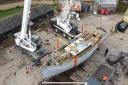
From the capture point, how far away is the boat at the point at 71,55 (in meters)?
25.8

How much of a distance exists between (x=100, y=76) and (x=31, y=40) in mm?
9676

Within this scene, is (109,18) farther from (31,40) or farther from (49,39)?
(31,40)

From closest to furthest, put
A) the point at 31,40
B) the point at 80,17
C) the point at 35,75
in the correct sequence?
the point at 35,75, the point at 31,40, the point at 80,17

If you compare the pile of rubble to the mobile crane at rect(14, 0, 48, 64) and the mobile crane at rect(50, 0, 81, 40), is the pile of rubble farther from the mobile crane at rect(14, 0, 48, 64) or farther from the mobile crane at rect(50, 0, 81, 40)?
the mobile crane at rect(14, 0, 48, 64)

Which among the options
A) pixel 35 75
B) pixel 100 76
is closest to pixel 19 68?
pixel 35 75

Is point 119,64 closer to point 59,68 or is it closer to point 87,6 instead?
point 59,68

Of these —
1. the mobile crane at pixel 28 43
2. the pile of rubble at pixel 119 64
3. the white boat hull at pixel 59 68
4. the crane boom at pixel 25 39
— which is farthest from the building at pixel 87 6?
the crane boom at pixel 25 39

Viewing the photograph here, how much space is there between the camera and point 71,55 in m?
27.4

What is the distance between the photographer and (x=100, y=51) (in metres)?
31.4

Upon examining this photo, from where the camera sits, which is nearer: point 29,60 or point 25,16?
point 25,16

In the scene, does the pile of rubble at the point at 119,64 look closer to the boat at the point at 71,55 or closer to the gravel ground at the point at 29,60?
the gravel ground at the point at 29,60

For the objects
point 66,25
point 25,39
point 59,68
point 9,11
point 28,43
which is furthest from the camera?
point 9,11

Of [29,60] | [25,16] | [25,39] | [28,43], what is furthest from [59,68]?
[25,16]

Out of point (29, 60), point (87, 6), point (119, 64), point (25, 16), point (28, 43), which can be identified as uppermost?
point (25, 16)
